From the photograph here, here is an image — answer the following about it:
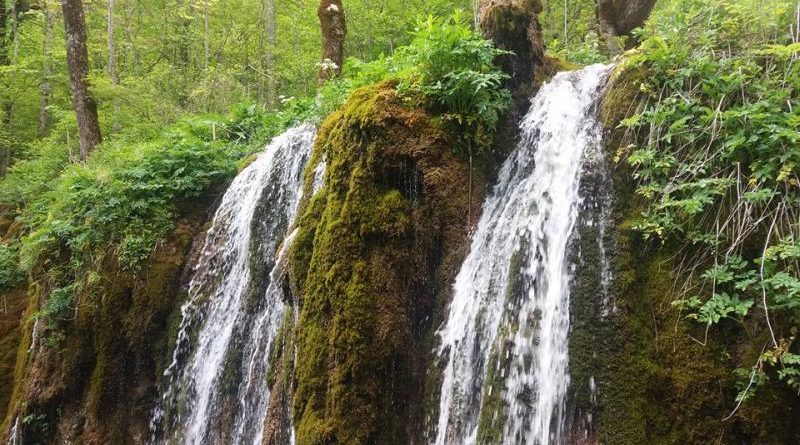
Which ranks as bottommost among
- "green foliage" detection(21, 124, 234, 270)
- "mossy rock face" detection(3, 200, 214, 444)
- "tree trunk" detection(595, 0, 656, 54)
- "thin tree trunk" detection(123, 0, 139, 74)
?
"mossy rock face" detection(3, 200, 214, 444)

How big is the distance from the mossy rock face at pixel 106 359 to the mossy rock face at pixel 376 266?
307 centimetres

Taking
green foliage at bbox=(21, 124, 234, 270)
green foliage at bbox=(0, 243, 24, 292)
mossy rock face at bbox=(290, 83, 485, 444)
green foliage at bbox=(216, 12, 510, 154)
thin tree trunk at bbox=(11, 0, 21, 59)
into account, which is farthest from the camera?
thin tree trunk at bbox=(11, 0, 21, 59)

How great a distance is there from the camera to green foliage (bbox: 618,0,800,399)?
9.53 feet

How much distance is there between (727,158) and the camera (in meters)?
3.39

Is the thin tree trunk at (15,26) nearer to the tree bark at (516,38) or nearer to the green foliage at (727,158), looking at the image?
the tree bark at (516,38)

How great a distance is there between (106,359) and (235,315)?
6.98 feet

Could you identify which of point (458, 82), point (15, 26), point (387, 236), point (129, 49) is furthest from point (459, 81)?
point (15, 26)

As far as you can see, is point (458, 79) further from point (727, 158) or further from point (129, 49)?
point (129, 49)

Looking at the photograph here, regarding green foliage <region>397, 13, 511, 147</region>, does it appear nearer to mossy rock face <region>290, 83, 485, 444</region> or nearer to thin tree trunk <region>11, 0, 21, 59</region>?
mossy rock face <region>290, 83, 485, 444</region>

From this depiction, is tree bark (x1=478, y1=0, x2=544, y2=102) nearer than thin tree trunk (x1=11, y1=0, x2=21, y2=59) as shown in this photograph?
Yes

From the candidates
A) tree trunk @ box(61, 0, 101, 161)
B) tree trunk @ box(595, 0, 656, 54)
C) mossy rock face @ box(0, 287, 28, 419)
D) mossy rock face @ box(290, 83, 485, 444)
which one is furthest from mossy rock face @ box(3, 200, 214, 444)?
tree trunk @ box(595, 0, 656, 54)

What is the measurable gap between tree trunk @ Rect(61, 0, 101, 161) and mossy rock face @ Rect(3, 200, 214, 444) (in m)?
4.22

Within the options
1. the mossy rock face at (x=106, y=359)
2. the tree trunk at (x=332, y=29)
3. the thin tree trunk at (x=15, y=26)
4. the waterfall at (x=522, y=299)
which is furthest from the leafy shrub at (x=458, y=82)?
the thin tree trunk at (x=15, y=26)

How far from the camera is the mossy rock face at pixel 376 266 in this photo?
397 cm
